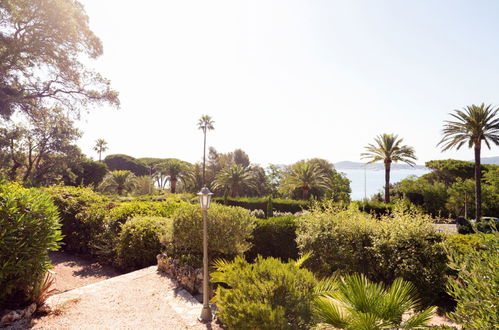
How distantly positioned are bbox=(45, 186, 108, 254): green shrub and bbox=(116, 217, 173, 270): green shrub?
106 inches

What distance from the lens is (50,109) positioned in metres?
16.9

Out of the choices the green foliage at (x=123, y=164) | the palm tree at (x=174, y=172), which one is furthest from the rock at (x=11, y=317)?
the green foliage at (x=123, y=164)

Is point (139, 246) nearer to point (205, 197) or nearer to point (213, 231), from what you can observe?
point (213, 231)

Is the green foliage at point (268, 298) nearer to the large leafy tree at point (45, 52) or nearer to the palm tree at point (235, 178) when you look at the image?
the large leafy tree at point (45, 52)

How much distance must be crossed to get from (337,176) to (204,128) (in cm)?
2316

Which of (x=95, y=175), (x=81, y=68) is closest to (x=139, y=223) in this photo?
(x=81, y=68)

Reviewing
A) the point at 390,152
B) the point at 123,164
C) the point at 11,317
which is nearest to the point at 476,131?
the point at 390,152

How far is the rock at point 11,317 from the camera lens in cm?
544

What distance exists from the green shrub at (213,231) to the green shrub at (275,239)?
5.97 ft

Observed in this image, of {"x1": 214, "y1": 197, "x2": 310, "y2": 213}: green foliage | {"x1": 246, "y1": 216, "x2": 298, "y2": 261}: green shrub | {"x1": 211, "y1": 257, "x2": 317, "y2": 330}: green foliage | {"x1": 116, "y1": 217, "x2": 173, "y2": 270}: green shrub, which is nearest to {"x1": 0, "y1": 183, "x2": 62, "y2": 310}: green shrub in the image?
{"x1": 211, "y1": 257, "x2": 317, "y2": 330}: green foliage

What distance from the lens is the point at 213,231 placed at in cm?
893

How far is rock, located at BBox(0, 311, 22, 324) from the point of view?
5444mm

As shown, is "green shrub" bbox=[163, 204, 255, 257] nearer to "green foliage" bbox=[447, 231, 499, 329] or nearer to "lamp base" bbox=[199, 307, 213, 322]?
"lamp base" bbox=[199, 307, 213, 322]

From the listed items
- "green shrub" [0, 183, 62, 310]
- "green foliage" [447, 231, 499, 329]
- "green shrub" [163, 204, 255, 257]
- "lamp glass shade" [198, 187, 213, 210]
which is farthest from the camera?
"green shrub" [163, 204, 255, 257]
